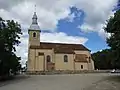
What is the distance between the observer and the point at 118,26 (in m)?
31.4

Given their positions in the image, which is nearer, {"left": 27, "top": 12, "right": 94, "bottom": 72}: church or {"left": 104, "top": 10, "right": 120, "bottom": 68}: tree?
{"left": 104, "top": 10, "right": 120, "bottom": 68}: tree

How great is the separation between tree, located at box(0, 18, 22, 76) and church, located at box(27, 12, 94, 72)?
1310 inches

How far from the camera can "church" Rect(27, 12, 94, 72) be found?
254 feet

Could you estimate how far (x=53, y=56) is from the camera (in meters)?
79.1

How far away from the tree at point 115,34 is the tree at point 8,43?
17.0 meters

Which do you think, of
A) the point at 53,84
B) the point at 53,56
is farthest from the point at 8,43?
the point at 53,56

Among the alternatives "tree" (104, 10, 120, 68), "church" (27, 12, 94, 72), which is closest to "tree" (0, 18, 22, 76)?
"tree" (104, 10, 120, 68)

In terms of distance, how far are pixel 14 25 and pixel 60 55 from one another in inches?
1517

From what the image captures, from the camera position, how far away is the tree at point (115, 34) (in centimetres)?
3121

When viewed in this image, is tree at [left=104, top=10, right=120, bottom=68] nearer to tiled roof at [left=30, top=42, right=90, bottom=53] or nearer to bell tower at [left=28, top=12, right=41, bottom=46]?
tiled roof at [left=30, top=42, right=90, bottom=53]

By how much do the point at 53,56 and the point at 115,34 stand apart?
47791 mm

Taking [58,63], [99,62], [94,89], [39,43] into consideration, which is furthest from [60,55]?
[94,89]

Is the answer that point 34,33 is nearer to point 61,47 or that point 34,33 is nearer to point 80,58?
point 61,47

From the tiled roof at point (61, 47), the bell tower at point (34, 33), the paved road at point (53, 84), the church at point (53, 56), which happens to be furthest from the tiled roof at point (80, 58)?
the paved road at point (53, 84)
